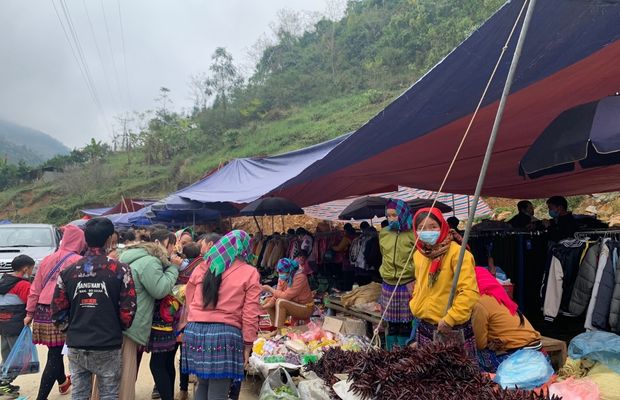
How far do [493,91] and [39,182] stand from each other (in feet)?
152

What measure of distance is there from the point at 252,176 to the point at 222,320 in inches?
183

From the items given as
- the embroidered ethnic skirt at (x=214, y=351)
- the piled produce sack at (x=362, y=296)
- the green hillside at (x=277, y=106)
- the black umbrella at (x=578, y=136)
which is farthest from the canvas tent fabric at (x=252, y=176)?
the green hillside at (x=277, y=106)

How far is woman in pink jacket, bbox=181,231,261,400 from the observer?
3.18 m

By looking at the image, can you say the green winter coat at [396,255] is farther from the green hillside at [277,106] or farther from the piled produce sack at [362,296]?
the green hillside at [277,106]

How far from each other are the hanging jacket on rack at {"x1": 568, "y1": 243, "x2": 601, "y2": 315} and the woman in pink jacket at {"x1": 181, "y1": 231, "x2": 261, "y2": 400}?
3.09m

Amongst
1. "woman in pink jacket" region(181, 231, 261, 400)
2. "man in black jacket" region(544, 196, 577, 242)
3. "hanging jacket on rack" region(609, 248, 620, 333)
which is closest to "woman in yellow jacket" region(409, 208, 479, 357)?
"woman in pink jacket" region(181, 231, 261, 400)

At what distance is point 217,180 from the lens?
8.30m

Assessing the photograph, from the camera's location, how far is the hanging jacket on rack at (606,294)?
12.4 ft

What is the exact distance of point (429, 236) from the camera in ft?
9.83

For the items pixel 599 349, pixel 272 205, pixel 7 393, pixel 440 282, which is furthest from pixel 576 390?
pixel 272 205

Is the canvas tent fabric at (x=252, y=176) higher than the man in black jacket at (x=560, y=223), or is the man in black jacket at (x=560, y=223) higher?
the canvas tent fabric at (x=252, y=176)

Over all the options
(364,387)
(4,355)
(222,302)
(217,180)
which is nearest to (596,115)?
(364,387)

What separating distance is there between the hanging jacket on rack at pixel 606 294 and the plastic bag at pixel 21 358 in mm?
5265

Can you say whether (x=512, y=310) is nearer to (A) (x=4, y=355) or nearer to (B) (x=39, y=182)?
(A) (x=4, y=355)
